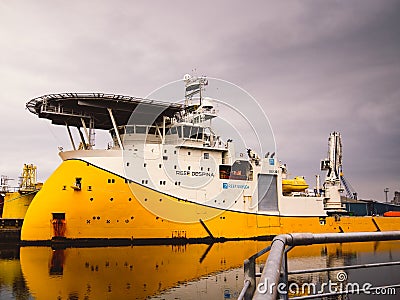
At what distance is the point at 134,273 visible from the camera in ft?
53.1

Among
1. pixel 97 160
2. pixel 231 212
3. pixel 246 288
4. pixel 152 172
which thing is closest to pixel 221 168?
pixel 231 212

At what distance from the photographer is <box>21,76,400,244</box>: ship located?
2564cm

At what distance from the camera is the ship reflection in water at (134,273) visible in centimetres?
1274

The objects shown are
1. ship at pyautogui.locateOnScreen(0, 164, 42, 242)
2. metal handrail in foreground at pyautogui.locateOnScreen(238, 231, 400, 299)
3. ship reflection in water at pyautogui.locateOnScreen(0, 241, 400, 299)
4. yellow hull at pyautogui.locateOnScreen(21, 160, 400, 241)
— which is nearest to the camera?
metal handrail in foreground at pyautogui.locateOnScreen(238, 231, 400, 299)

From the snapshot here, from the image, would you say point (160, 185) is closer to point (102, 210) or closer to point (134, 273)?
point (102, 210)

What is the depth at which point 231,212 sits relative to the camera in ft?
97.1

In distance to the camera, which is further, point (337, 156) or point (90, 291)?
point (337, 156)

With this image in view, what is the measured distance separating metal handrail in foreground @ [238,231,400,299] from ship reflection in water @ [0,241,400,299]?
8.45m

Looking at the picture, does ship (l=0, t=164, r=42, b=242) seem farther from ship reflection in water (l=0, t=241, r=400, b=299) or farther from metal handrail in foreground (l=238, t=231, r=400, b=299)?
metal handrail in foreground (l=238, t=231, r=400, b=299)

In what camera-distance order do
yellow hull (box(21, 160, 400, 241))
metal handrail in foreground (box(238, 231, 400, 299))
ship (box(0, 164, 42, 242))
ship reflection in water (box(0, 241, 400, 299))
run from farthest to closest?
ship (box(0, 164, 42, 242)) < yellow hull (box(21, 160, 400, 241)) < ship reflection in water (box(0, 241, 400, 299)) < metal handrail in foreground (box(238, 231, 400, 299))

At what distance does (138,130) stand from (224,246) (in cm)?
1058

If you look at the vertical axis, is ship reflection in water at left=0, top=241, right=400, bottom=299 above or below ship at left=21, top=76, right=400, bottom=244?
below

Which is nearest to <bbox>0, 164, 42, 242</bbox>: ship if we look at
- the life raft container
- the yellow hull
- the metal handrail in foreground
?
the yellow hull

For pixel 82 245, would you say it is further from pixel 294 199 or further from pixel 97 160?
pixel 294 199
